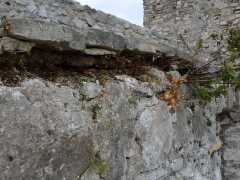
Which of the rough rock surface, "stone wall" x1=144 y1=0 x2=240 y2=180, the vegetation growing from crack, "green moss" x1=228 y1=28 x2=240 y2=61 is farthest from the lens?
"stone wall" x1=144 y1=0 x2=240 y2=180

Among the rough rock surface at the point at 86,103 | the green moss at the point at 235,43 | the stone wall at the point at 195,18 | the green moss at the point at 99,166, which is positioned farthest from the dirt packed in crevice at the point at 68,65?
the stone wall at the point at 195,18

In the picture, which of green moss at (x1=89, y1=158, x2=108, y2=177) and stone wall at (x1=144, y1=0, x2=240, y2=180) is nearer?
green moss at (x1=89, y1=158, x2=108, y2=177)

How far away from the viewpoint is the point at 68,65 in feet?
7.61

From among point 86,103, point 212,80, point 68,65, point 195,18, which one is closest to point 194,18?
point 195,18

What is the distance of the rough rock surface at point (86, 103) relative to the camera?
72.0 inches

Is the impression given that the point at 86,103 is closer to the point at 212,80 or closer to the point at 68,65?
the point at 68,65

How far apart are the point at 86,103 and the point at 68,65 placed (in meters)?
0.27

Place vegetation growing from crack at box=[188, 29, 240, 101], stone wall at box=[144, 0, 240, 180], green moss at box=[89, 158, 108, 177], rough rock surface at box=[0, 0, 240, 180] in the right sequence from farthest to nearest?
stone wall at box=[144, 0, 240, 180] < vegetation growing from crack at box=[188, 29, 240, 101] < green moss at box=[89, 158, 108, 177] < rough rock surface at box=[0, 0, 240, 180]

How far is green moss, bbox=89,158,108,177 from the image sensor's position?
86.4 inches

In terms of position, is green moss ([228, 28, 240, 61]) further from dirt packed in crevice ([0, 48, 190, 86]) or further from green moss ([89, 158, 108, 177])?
green moss ([89, 158, 108, 177])

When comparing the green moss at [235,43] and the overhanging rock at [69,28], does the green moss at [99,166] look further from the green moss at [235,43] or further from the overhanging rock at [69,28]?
the green moss at [235,43]

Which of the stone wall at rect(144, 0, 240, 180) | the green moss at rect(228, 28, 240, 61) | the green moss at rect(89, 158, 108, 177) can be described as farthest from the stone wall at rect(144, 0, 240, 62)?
the green moss at rect(89, 158, 108, 177)

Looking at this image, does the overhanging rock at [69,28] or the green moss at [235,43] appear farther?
the green moss at [235,43]

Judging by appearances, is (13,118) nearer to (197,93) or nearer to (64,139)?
(64,139)
